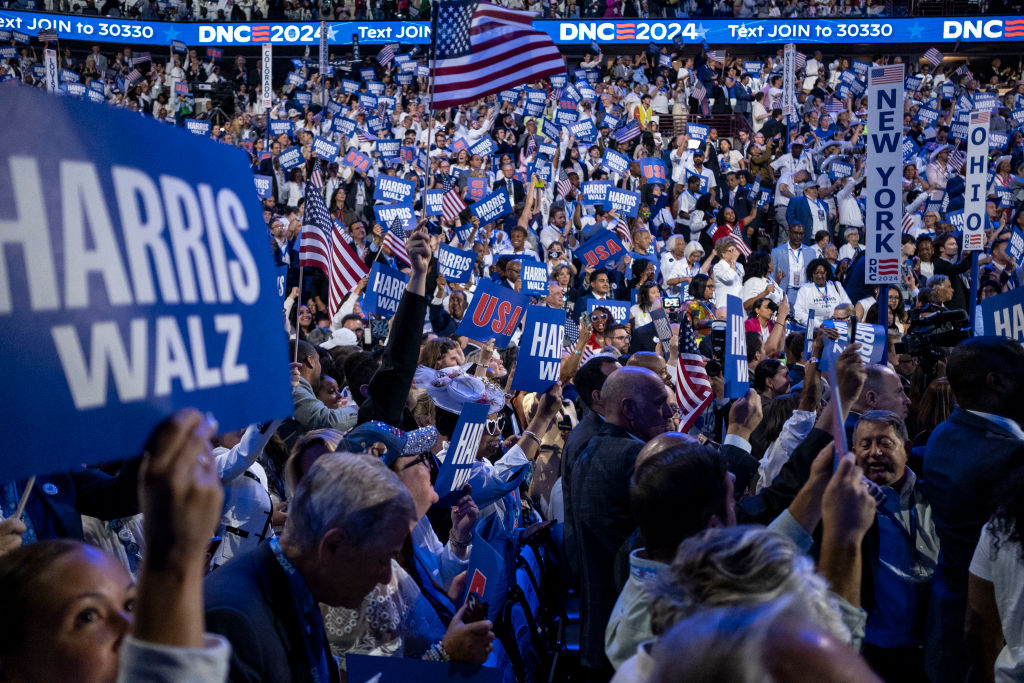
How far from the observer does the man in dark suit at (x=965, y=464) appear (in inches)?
135

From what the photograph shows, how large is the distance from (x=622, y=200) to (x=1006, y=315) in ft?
32.5

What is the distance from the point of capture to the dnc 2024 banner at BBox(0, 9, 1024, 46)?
96.6 ft

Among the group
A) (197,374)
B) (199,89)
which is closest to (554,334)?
(197,374)

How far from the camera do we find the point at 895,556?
3699mm

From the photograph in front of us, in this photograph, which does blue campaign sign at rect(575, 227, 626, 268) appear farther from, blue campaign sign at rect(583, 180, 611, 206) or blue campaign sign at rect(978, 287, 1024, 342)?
blue campaign sign at rect(978, 287, 1024, 342)

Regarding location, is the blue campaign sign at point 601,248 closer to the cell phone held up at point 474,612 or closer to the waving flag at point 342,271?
the waving flag at point 342,271

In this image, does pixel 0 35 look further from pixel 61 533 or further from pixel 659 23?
pixel 61 533

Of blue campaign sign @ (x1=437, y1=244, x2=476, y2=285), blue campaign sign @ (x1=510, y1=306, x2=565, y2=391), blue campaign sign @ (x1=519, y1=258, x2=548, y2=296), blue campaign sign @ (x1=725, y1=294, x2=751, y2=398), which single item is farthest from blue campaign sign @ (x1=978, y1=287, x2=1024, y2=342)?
blue campaign sign @ (x1=519, y1=258, x2=548, y2=296)

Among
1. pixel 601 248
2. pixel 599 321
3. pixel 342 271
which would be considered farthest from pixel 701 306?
pixel 342 271

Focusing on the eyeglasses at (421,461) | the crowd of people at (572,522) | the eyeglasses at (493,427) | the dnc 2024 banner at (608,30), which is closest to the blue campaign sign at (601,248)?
the crowd of people at (572,522)

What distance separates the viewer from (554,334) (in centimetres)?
638

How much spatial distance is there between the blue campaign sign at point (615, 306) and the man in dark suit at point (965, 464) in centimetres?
554

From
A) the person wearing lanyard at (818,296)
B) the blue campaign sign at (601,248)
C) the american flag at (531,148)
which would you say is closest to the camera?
the person wearing lanyard at (818,296)

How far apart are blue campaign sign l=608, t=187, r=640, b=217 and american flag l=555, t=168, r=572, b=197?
1.34 m
